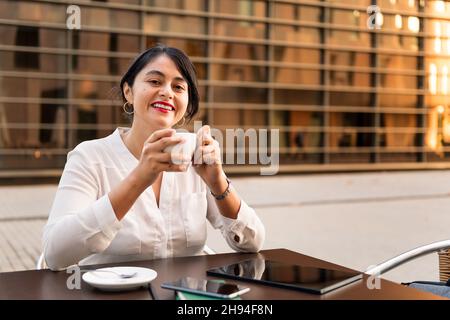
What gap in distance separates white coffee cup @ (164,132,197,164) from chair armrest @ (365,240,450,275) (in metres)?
0.72

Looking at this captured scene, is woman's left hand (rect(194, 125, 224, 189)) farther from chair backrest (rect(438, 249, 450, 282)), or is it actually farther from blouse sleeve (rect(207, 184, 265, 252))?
chair backrest (rect(438, 249, 450, 282))

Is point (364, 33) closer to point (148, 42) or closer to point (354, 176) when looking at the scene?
point (354, 176)

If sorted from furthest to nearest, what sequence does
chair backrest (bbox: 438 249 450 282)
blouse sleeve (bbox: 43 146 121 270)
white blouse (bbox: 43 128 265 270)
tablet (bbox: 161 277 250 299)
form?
chair backrest (bbox: 438 249 450 282) → white blouse (bbox: 43 128 265 270) → blouse sleeve (bbox: 43 146 121 270) → tablet (bbox: 161 277 250 299)

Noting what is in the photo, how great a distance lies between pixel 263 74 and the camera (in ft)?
45.4

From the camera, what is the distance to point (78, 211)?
1658 millimetres

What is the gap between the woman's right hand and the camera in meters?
1.43

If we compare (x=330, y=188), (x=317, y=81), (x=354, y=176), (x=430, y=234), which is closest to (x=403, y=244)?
(x=430, y=234)

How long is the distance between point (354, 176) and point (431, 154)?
107 inches

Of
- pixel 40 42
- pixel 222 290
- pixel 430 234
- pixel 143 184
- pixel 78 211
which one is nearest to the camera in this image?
pixel 222 290

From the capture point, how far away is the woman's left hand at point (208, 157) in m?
1.50

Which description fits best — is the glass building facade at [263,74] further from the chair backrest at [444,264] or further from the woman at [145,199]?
the chair backrest at [444,264]

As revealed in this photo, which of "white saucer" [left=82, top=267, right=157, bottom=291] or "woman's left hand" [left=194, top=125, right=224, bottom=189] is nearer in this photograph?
"white saucer" [left=82, top=267, right=157, bottom=291]

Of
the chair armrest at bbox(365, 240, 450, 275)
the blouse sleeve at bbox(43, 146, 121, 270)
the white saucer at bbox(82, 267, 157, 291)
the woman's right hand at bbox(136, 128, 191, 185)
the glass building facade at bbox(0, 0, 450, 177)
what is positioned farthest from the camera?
the glass building facade at bbox(0, 0, 450, 177)

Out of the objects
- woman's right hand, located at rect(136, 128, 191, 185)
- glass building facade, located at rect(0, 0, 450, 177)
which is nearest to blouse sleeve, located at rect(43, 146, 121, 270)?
woman's right hand, located at rect(136, 128, 191, 185)
